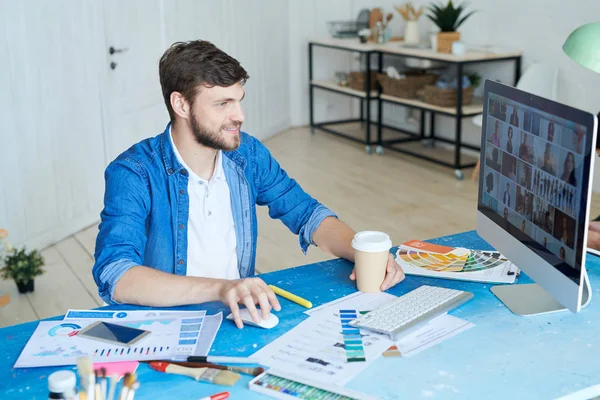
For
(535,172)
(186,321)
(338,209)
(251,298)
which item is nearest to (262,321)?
(251,298)

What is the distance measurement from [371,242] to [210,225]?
50cm

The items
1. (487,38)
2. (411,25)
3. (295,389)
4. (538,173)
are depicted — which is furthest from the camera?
(411,25)

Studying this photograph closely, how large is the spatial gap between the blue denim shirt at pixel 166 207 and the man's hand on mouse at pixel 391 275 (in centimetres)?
36

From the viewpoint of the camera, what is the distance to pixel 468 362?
53.9 inches

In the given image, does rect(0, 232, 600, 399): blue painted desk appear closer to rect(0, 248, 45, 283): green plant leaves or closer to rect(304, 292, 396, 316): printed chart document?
rect(304, 292, 396, 316): printed chart document

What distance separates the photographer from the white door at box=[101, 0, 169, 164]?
4.39 metres

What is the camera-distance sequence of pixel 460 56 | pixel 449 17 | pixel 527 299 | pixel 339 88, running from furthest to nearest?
pixel 339 88, pixel 449 17, pixel 460 56, pixel 527 299

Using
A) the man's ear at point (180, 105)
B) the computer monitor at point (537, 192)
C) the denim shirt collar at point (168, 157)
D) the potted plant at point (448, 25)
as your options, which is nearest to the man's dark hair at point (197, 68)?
the man's ear at point (180, 105)

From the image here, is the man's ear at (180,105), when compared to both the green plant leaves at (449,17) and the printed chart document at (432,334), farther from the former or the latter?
the green plant leaves at (449,17)

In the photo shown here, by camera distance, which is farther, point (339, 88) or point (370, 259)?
point (339, 88)

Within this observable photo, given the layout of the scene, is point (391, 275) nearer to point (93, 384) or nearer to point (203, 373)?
point (203, 373)

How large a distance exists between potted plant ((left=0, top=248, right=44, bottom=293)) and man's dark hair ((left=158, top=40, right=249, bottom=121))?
1856mm

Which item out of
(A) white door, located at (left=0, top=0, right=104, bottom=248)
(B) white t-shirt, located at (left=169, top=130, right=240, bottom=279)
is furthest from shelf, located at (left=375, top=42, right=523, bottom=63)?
(B) white t-shirt, located at (left=169, top=130, right=240, bottom=279)

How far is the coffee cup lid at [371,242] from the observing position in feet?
5.41
